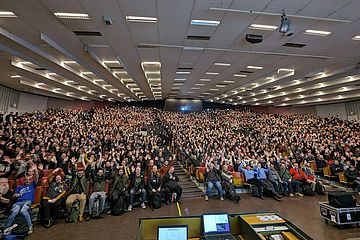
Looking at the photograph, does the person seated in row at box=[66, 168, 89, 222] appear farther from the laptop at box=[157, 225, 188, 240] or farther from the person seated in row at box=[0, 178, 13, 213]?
the laptop at box=[157, 225, 188, 240]

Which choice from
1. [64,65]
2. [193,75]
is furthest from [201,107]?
[64,65]

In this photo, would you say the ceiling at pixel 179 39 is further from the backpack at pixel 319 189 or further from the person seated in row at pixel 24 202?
the backpack at pixel 319 189

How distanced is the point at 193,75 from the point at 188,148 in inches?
200

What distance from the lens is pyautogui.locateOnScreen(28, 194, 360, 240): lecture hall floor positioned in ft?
14.0

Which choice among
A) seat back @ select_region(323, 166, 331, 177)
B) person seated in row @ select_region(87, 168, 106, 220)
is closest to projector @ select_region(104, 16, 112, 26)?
person seated in row @ select_region(87, 168, 106, 220)

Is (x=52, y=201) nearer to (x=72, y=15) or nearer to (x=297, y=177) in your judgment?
(x=72, y=15)

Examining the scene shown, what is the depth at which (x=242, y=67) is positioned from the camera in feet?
34.5

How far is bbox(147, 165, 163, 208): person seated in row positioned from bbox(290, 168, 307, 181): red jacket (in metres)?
4.71

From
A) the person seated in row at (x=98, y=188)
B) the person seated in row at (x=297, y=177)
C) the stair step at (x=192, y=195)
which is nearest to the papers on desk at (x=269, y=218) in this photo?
the person seated in row at (x=98, y=188)

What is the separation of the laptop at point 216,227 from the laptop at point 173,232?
30cm

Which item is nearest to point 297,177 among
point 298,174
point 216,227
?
point 298,174

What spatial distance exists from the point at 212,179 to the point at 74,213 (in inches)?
158

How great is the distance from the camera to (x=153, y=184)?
614cm

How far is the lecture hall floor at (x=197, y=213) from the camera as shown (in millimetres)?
4273
